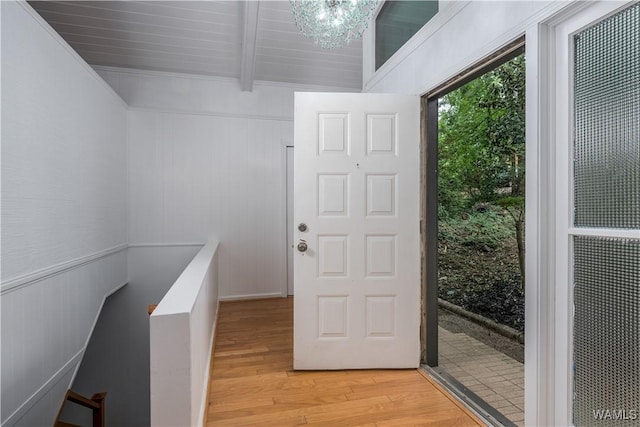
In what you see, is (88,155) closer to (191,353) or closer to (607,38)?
(191,353)

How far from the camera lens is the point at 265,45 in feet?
12.0

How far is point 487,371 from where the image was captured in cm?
253

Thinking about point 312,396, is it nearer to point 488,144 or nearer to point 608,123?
point 608,123

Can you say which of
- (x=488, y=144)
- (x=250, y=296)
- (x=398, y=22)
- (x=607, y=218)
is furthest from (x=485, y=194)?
(x=250, y=296)

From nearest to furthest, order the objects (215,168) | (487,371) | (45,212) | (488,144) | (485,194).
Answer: (45,212)
(487,371)
(488,144)
(485,194)
(215,168)

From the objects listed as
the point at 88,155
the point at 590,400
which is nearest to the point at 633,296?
the point at 590,400

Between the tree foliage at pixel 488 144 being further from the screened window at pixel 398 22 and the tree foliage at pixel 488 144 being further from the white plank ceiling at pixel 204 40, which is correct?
the white plank ceiling at pixel 204 40

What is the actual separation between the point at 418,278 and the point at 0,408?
7.82 feet

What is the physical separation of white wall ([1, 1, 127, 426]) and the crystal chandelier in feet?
5.06

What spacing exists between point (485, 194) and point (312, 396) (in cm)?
287

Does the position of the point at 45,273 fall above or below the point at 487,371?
above

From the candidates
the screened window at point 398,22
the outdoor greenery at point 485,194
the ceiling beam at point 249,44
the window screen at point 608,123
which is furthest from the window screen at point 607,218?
the ceiling beam at point 249,44

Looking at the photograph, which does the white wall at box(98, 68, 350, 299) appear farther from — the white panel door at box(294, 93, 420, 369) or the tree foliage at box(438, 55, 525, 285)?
the white panel door at box(294, 93, 420, 369)

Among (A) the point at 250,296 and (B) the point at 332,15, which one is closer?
(B) the point at 332,15
